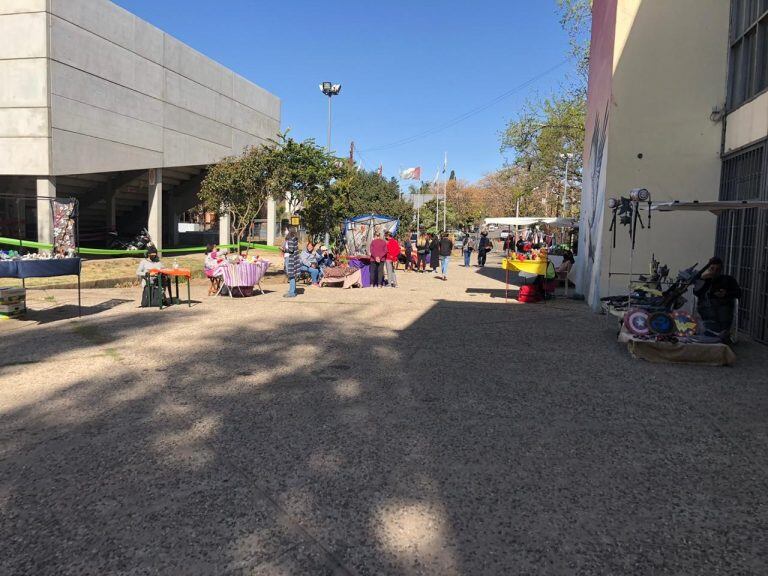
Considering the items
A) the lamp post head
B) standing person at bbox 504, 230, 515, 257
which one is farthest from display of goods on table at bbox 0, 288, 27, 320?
the lamp post head

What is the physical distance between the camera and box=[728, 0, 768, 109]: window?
9.68m

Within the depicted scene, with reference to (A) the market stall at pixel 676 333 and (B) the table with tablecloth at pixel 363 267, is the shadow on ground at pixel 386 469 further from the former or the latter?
(B) the table with tablecloth at pixel 363 267

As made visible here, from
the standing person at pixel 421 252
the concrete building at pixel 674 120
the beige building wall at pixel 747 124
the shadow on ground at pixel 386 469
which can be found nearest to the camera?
the shadow on ground at pixel 386 469

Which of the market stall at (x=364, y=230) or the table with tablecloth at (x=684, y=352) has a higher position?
the market stall at (x=364, y=230)

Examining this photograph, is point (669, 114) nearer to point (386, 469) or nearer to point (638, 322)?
point (638, 322)

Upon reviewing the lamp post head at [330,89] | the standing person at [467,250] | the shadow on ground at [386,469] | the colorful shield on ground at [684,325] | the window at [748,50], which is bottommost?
the shadow on ground at [386,469]

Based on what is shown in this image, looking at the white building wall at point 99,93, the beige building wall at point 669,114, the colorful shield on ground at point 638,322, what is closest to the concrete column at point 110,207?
the white building wall at point 99,93

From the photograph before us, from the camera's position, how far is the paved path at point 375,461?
2900 mm

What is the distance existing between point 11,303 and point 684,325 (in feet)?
36.1

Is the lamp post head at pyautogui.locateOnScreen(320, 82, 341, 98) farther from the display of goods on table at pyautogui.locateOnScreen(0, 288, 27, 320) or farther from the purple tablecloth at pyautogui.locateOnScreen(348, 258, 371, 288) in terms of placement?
the display of goods on table at pyautogui.locateOnScreen(0, 288, 27, 320)

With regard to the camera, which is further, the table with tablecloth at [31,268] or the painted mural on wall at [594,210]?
the painted mural on wall at [594,210]

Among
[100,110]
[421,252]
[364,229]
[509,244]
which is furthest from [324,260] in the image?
[509,244]

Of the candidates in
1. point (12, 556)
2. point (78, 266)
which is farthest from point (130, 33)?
point (12, 556)

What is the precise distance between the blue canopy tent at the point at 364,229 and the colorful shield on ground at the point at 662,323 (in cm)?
1752
